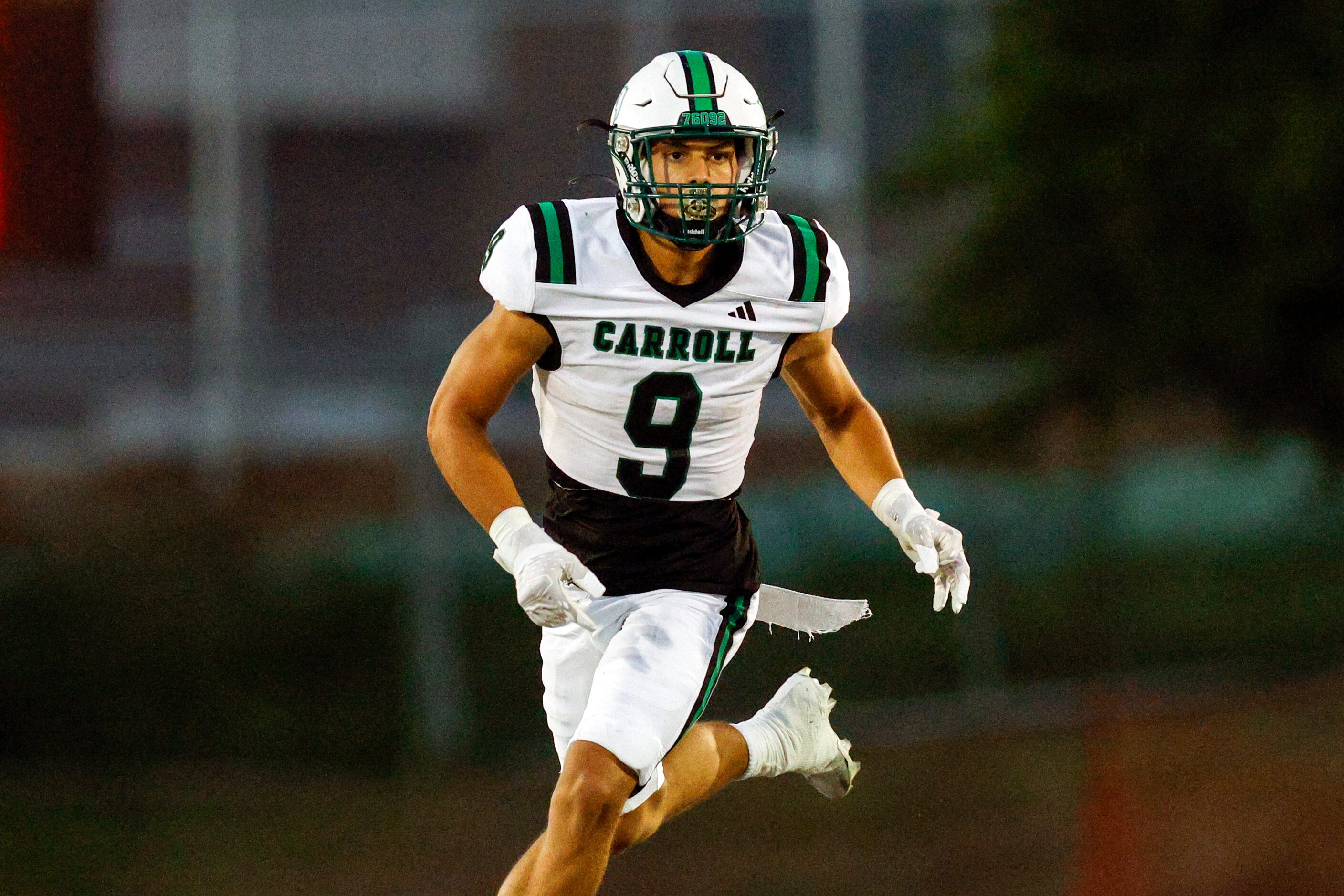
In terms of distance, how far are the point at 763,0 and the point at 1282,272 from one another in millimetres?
2629

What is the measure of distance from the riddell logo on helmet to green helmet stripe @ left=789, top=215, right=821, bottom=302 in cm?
29

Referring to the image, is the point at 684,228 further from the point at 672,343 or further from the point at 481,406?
the point at 481,406

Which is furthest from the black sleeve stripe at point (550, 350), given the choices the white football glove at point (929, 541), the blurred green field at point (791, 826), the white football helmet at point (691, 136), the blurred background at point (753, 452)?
the blurred green field at point (791, 826)

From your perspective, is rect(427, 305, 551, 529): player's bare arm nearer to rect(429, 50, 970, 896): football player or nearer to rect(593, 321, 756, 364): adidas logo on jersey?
rect(429, 50, 970, 896): football player

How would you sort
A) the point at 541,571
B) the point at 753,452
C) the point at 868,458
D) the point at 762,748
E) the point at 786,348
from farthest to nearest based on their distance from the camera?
the point at 753,452
the point at 762,748
the point at 868,458
the point at 786,348
the point at 541,571

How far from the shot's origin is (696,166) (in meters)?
2.83

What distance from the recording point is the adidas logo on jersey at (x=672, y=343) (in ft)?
9.39

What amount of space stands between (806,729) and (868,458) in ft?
2.14

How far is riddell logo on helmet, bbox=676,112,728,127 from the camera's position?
2795 mm

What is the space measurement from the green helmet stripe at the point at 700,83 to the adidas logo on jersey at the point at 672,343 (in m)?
0.39

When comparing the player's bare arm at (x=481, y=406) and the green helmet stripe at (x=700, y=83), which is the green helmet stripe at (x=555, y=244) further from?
the green helmet stripe at (x=700, y=83)

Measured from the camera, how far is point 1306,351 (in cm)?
616

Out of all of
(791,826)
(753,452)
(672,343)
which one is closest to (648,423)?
(672,343)

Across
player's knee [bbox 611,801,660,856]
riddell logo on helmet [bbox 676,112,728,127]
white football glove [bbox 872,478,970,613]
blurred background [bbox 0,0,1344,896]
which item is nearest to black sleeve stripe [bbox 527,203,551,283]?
riddell logo on helmet [bbox 676,112,728,127]
